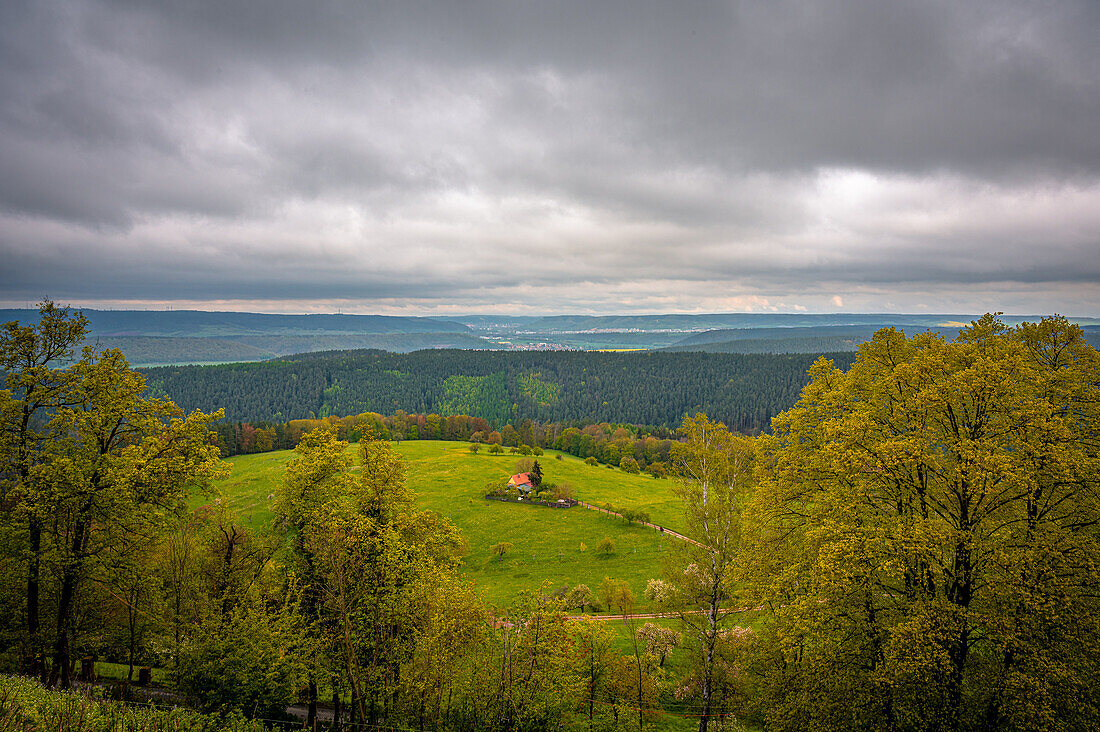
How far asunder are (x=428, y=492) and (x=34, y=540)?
7250 centimetres

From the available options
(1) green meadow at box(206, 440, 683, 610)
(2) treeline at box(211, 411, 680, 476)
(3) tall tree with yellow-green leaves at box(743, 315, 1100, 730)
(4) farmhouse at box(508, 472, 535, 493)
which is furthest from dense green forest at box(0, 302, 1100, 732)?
(2) treeline at box(211, 411, 680, 476)

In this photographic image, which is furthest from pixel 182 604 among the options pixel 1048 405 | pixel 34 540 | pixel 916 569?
pixel 1048 405

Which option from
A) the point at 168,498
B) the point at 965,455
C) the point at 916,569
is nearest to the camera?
the point at 965,455

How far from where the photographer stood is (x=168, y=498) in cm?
2053

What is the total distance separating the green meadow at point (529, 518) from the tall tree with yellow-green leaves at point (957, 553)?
30.9 meters

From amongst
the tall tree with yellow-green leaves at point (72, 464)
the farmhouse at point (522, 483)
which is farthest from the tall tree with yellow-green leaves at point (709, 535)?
the farmhouse at point (522, 483)

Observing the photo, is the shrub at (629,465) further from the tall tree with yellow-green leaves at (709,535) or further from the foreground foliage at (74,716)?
the foreground foliage at (74,716)

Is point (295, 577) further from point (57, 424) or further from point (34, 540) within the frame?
point (57, 424)

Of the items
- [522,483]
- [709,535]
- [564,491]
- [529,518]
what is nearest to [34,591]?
[709,535]

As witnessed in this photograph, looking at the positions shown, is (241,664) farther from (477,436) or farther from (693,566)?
(477,436)

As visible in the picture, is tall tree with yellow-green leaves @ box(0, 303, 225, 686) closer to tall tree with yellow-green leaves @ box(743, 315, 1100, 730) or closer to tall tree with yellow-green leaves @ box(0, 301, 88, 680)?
tall tree with yellow-green leaves @ box(0, 301, 88, 680)

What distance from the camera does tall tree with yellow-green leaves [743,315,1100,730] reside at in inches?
491

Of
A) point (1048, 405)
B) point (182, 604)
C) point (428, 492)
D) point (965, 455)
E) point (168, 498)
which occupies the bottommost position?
point (428, 492)

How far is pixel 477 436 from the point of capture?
15712 cm
